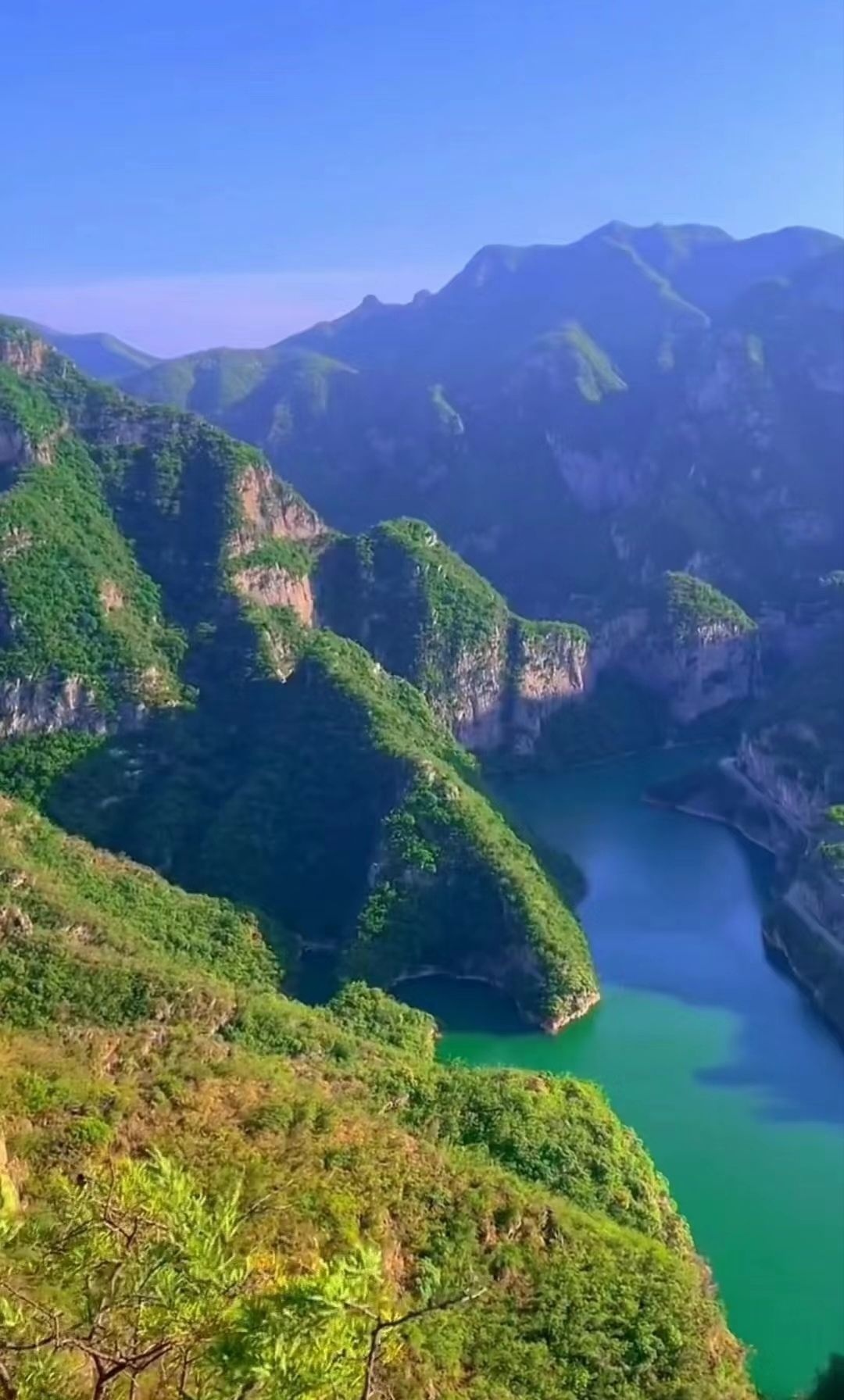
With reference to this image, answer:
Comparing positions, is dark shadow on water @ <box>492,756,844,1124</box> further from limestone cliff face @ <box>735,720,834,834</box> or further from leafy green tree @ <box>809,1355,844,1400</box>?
leafy green tree @ <box>809,1355,844,1400</box>

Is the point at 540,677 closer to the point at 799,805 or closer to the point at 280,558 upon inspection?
the point at 280,558

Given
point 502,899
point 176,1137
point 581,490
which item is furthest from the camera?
point 581,490

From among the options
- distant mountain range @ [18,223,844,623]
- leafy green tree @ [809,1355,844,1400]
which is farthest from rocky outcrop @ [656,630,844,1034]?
distant mountain range @ [18,223,844,623]

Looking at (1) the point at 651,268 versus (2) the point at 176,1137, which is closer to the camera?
(2) the point at 176,1137

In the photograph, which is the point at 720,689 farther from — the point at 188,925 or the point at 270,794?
the point at 188,925

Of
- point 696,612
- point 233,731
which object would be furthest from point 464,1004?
point 696,612

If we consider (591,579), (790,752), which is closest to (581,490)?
(591,579)
